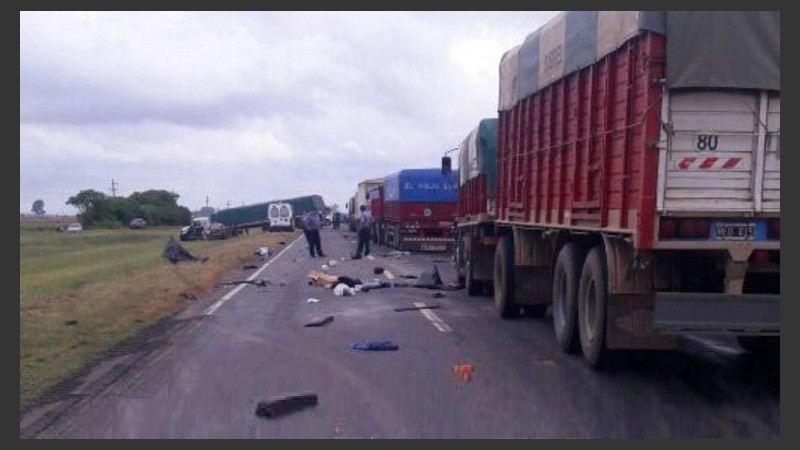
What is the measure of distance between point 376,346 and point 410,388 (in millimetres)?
2662

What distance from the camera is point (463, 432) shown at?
7789 millimetres

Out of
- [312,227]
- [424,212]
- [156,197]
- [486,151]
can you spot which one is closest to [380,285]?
[486,151]

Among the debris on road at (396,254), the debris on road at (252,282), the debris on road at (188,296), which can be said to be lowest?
the debris on road at (188,296)

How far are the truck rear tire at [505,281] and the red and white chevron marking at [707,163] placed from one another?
6504 mm

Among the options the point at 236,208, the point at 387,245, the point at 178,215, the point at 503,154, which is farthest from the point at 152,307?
the point at 178,215

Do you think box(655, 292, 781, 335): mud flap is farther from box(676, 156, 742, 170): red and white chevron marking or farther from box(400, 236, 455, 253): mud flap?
box(400, 236, 455, 253): mud flap

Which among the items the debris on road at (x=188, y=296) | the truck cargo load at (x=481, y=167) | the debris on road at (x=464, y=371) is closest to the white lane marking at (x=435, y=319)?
the truck cargo load at (x=481, y=167)

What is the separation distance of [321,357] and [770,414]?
503cm

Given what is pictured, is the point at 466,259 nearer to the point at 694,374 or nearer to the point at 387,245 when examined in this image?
the point at 694,374

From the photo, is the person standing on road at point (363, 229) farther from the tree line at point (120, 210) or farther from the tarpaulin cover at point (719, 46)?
the tree line at point (120, 210)

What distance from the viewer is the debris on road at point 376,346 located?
12.1m

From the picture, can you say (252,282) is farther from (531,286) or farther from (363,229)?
(363,229)

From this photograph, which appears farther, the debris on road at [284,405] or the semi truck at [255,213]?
the semi truck at [255,213]

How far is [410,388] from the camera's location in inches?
376
